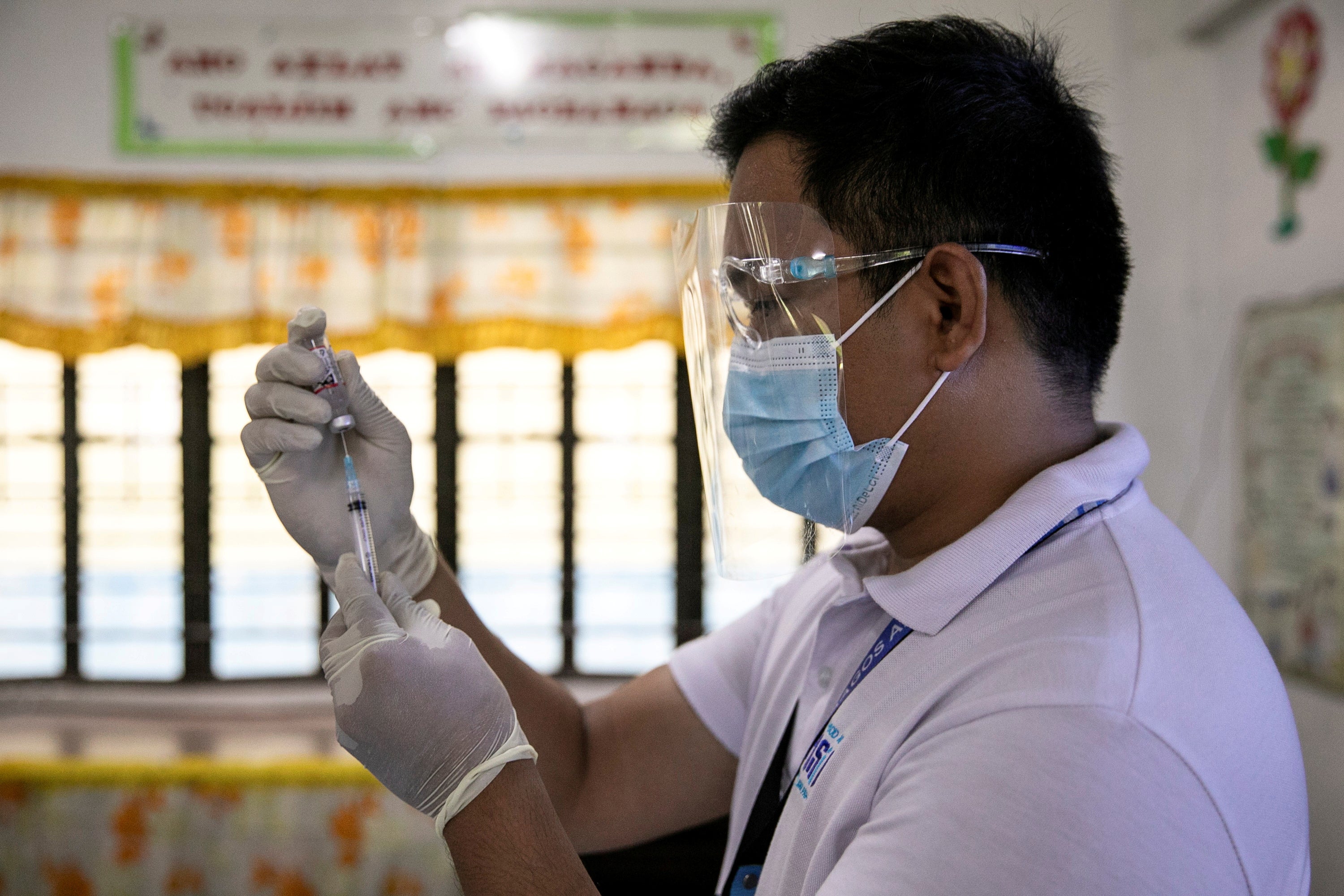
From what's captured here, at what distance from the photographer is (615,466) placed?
3217 mm

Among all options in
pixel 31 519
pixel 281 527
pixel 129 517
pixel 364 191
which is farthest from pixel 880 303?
pixel 31 519

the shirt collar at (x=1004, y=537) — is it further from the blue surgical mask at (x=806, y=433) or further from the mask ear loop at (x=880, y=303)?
the mask ear loop at (x=880, y=303)

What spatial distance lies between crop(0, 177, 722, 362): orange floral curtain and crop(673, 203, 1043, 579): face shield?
2130 mm

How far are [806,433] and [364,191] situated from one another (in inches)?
105

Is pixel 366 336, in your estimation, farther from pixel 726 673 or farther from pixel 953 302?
pixel 953 302

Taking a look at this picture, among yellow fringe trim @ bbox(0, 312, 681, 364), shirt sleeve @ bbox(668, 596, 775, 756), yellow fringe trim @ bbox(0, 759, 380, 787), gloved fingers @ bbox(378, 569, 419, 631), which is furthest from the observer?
yellow fringe trim @ bbox(0, 312, 681, 364)

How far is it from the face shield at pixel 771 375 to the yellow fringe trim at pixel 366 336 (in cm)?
209

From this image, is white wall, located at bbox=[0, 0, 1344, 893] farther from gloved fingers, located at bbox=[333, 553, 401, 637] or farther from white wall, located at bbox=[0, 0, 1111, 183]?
gloved fingers, located at bbox=[333, 553, 401, 637]

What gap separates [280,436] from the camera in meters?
0.86

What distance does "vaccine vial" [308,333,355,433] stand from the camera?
873 mm

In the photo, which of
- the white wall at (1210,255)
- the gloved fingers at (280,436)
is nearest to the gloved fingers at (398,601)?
Result: the gloved fingers at (280,436)

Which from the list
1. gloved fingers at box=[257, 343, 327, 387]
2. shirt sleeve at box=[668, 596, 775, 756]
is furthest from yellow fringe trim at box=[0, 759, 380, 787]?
gloved fingers at box=[257, 343, 327, 387]

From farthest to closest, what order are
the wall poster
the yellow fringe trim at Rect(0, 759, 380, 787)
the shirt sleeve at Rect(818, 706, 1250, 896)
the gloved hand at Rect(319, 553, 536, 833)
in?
the yellow fringe trim at Rect(0, 759, 380, 787) → the wall poster → the gloved hand at Rect(319, 553, 536, 833) → the shirt sleeve at Rect(818, 706, 1250, 896)

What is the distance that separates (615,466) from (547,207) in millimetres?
Answer: 965
